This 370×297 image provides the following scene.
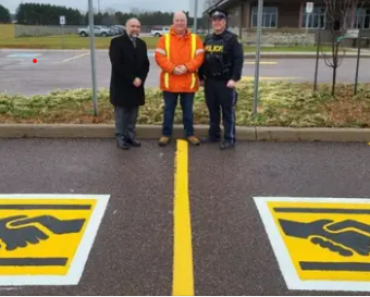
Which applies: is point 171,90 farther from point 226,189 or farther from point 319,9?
point 319,9

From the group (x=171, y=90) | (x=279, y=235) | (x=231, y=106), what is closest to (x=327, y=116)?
(x=231, y=106)

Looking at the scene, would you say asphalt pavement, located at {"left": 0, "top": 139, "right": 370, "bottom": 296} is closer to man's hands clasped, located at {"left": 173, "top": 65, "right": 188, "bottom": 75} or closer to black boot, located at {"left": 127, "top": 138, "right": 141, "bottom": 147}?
black boot, located at {"left": 127, "top": 138, "right": 141, "bottom": 147}

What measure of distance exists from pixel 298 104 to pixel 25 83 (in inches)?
310

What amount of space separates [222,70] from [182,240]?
2876mm

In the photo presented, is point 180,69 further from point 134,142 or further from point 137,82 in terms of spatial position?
point 134,142

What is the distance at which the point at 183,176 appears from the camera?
16.5 ft

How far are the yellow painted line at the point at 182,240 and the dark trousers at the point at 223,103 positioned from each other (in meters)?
1.02

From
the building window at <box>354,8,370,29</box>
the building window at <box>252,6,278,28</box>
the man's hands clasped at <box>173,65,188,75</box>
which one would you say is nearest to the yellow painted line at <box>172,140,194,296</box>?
the man's hands clasped at <box>173,65,188,75</box>

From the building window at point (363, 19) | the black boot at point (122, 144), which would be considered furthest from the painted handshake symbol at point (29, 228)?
the building window at point (363, 19)

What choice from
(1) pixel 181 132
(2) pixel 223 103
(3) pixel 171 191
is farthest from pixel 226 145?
(3) pixel 171 191

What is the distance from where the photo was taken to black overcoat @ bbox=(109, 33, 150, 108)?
5695 millimetres

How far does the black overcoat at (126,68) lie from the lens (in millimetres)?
5695

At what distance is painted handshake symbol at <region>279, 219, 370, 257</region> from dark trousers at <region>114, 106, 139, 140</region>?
289 cm

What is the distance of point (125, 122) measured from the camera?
6180 mm
